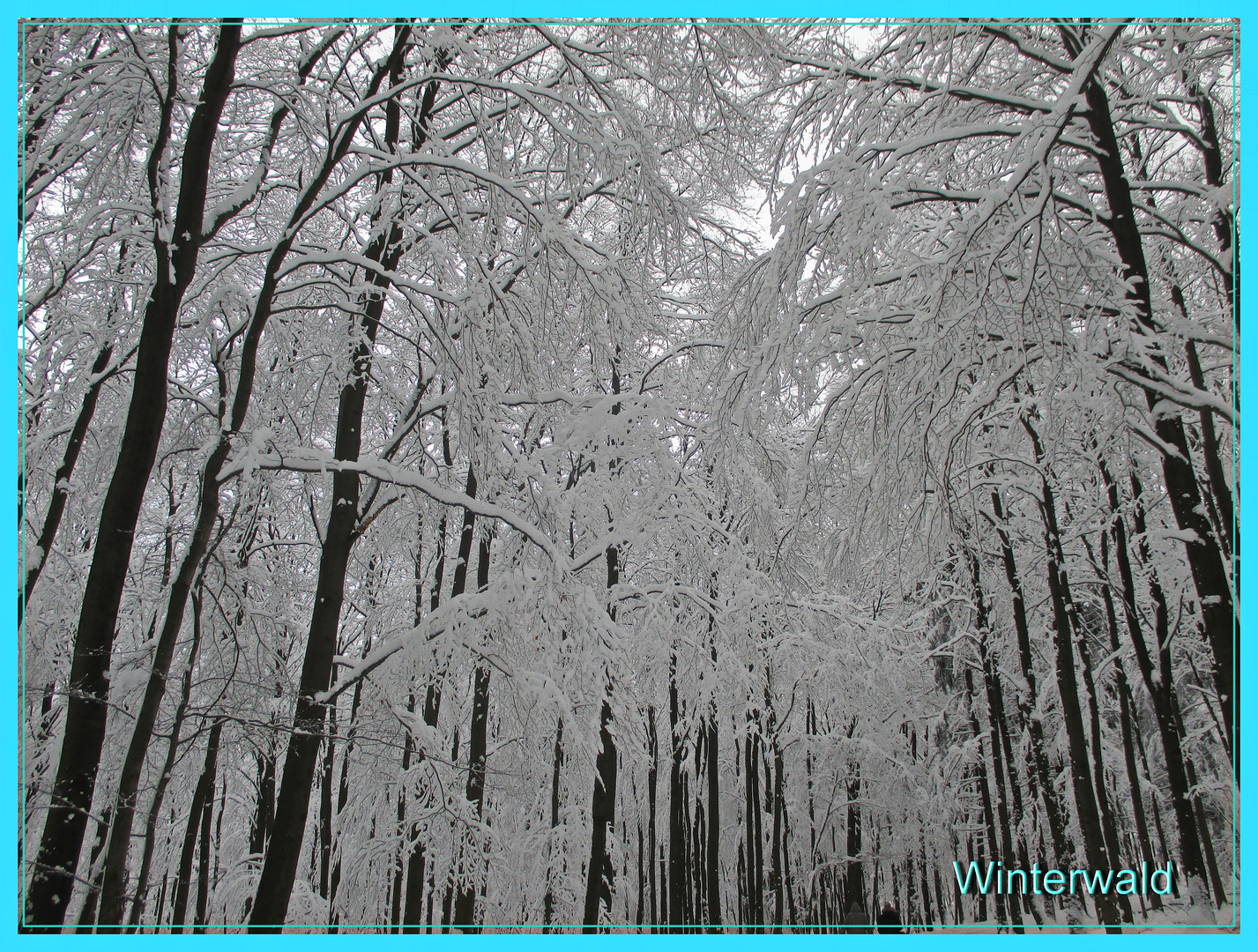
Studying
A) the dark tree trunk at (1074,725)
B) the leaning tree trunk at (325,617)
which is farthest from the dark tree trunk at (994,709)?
the leaning tree trunk at (325,617)

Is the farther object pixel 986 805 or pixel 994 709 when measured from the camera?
pixel 986 805

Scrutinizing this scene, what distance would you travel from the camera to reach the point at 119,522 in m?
3.79

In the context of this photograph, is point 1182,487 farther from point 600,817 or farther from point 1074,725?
point 600,817

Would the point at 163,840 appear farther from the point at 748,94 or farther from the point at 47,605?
the point at 748,94

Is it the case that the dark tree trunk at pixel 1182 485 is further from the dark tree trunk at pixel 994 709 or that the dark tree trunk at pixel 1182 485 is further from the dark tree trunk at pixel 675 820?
the dark tree trunk at pixel 675 820

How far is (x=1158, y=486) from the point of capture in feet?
37.1

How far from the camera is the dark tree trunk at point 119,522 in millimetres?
3447

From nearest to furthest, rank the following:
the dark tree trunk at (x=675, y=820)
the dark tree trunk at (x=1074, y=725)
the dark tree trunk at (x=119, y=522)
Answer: the dark tree trunk at (x=119, y=522), the dark tree trunk at (x=1074, y=725), the dark tree trunk at (x=675, y=820)

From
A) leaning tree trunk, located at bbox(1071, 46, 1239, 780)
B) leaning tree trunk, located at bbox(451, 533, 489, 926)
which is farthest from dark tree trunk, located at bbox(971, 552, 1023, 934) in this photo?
leaning tree trunk, located at bbox(451, 533, 489, 926)

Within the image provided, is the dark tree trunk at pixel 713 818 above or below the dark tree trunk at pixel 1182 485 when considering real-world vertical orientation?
below

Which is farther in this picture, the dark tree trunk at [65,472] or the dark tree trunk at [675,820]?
the dark tree trunk at [675,820]

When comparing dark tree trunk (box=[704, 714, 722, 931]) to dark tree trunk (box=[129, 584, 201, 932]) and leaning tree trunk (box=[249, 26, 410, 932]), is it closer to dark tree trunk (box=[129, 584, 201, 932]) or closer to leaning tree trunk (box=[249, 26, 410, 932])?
leaning tree trunk (box=[249, 26, 410, 932])

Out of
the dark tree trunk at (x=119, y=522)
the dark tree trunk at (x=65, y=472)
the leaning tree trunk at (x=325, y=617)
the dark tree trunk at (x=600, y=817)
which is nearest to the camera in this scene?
the dark tree trunk at (x=119, y=522)

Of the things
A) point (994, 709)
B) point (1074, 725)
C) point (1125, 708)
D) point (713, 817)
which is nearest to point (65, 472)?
point (713, 817)
